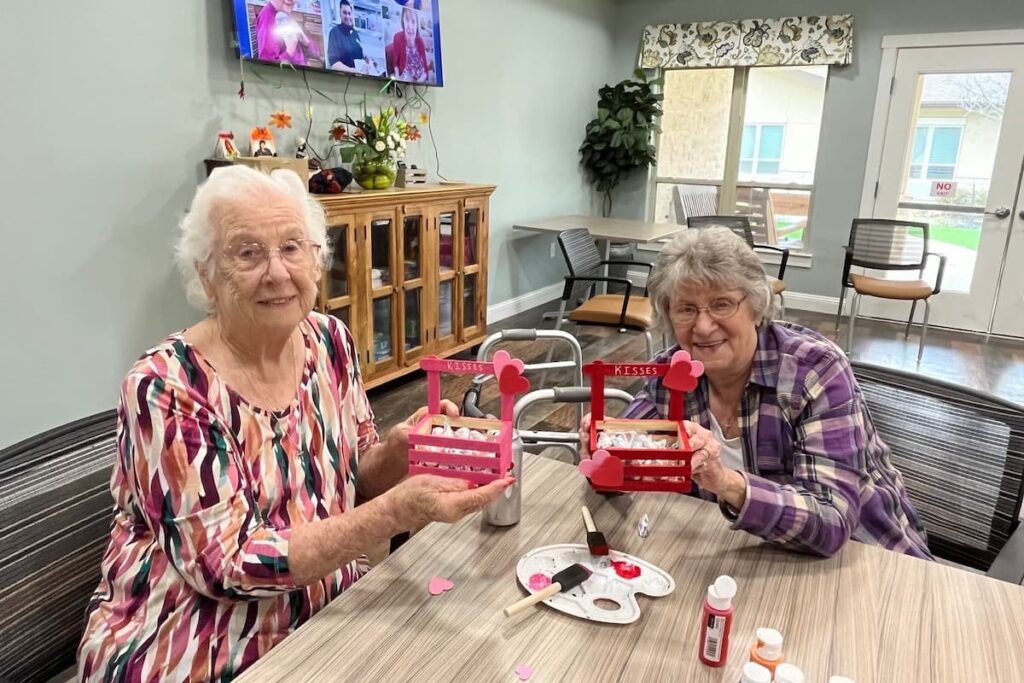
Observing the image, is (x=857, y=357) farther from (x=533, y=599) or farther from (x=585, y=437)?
(x=533, y=599)

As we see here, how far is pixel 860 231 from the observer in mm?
5152

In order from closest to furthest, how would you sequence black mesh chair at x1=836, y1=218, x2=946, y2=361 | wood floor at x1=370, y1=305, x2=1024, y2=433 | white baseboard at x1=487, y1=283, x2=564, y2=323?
wood floor at x1=370, y1=305, x2=1024, y2=433 → black mesh chair at x1=836, y1=218, x2=946, y2=361 → white baseboard at x1=487, y1=283, x2=564, y2=323

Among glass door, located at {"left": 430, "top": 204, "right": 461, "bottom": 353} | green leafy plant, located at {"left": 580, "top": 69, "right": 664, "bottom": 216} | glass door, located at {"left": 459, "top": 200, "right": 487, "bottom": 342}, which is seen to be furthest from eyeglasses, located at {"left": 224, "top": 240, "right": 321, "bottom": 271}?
green leafy plant, located at {"left": 580, "top": 69, "right": 664, "bottom": 216}

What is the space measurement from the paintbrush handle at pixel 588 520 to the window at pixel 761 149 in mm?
5495

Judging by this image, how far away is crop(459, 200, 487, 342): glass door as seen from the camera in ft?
13.6

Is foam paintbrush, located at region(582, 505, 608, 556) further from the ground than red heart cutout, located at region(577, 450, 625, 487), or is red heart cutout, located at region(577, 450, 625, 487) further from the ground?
red heart cutout, located at region(577, 450, 625, 487)

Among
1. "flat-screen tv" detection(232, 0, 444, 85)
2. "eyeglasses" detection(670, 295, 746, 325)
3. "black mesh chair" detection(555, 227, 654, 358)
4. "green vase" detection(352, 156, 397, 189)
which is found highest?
"flat-screen tv" detection(232, 0, 444, 85)

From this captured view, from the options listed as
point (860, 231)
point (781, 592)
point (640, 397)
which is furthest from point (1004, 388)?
point (781, 592)

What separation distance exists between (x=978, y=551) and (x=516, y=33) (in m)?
4.43

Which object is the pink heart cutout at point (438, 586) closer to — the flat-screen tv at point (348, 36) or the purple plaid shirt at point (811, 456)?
the purple plaid shirt at point (811, 456)

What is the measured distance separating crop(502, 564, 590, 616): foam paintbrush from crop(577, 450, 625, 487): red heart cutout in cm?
14

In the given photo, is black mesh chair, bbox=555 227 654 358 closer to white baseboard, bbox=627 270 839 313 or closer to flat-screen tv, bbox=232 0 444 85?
flat-screen tv, bbox=232 0 444 85

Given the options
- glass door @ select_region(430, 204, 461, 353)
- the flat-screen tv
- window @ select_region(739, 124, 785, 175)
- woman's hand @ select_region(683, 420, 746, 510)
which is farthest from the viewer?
window @ select_region(739, 124, 785, 175)

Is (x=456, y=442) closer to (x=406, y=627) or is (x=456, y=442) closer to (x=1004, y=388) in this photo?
(x=406, y=627)
